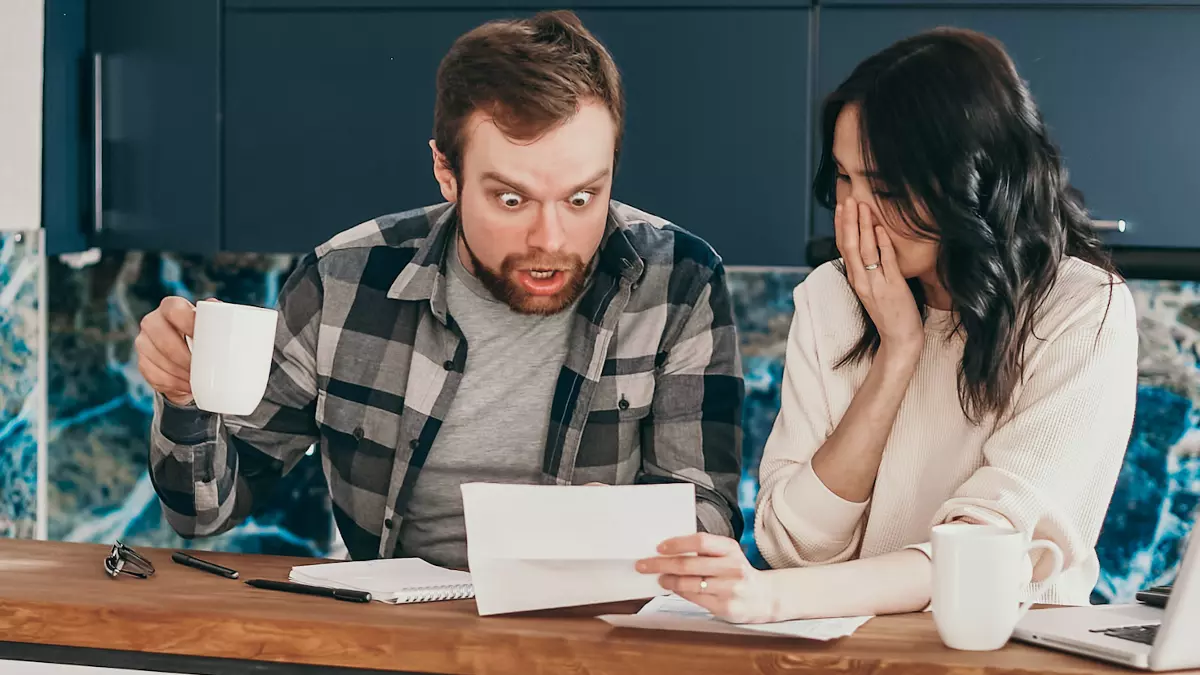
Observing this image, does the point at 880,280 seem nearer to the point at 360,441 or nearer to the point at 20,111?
the point at 360,441

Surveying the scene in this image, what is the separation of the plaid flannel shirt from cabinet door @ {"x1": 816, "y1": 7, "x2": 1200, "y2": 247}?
0.91m

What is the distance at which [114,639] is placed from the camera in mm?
1228

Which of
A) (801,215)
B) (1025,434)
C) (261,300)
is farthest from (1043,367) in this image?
(261,300)

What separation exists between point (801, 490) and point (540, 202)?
506mm

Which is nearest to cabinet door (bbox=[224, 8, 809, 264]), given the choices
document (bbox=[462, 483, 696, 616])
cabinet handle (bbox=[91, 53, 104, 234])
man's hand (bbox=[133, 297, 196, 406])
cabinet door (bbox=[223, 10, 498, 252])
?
cabinet door (bbox=[223, 10, 498, 252])

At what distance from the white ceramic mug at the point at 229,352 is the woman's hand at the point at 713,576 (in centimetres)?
46

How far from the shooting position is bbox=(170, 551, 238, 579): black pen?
142 centimetres

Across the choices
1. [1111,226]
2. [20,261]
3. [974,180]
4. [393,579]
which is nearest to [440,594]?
[393,579]

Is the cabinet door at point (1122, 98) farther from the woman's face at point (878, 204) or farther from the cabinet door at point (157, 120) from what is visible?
the cabinet door at point (157, 120)

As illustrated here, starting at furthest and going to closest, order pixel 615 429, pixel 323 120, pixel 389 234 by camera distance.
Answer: pixel 323 120, pixel 389 234, pixel 615 429

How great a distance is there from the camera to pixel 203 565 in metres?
1.45

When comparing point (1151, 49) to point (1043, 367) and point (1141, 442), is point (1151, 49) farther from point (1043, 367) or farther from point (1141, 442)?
point (1043, 367)

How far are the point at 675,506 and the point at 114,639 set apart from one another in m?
0.55

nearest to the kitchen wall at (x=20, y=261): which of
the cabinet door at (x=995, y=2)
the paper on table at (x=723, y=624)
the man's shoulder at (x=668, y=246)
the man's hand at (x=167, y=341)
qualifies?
the man's hand at (x=167, y=341)
